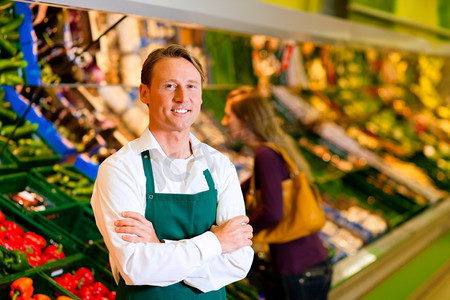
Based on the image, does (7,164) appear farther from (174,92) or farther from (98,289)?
(174,92)

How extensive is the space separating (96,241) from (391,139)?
5024 mm

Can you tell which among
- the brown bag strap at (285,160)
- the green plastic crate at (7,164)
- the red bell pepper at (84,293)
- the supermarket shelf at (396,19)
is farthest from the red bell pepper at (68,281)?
the supermarket shelf at (396,19)

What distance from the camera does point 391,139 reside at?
6.66 m

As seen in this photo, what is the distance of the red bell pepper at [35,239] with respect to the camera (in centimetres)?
233

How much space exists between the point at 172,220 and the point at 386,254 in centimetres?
Result: 323

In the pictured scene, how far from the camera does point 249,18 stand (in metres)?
3.37

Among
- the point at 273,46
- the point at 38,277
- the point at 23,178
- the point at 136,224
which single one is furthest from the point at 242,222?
the point at 273,46

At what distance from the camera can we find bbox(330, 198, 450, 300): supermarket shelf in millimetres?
3828

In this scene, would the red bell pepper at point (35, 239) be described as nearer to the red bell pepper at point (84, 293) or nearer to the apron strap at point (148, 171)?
the red bell pepper at point (84, 293)

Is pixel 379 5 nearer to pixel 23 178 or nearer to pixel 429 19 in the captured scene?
pixel 429 19

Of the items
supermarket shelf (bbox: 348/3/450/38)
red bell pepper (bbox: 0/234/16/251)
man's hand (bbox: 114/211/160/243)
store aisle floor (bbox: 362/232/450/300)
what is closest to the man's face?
man's hand (bbox: 114/211/160/243)

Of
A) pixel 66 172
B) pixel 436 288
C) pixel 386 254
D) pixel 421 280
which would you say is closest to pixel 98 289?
pixel 66 172

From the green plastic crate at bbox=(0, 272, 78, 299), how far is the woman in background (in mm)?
1022

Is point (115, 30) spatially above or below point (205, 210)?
above
